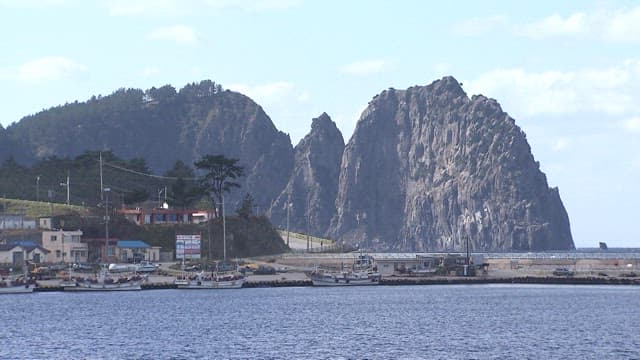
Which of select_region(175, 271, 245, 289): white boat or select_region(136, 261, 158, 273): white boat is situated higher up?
select_region(136, 261, 158, 273): white boat

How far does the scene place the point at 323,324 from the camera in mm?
118438

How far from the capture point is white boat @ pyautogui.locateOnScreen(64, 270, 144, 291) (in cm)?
17512

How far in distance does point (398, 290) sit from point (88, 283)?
47.2 metres

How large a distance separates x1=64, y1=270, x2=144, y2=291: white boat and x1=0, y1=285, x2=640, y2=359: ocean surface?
103 inches

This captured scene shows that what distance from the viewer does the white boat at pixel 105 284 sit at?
175125mm

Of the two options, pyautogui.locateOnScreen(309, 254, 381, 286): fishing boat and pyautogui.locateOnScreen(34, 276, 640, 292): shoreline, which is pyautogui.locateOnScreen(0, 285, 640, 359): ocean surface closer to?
pyautogui.locateOnScreen(34, 276, 640, 292): shoreline

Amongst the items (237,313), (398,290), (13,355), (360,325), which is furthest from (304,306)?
(13,355)

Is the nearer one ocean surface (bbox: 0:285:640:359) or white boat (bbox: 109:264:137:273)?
ocean surface (bbox: 0:285:640:359)

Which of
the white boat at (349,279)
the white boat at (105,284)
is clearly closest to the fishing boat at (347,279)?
the white boat at (349,279)

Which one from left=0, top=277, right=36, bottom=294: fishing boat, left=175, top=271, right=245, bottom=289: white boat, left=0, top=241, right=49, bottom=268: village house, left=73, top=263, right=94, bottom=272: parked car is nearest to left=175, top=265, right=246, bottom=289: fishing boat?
left=175, top=271, right=245, bottom=289: white boat

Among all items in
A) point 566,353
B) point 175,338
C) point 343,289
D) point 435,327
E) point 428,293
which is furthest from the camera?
point 343,289

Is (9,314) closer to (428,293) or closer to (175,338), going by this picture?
(175,338)

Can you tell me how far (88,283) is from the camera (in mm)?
175750

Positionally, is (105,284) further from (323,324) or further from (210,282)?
(323,324)
